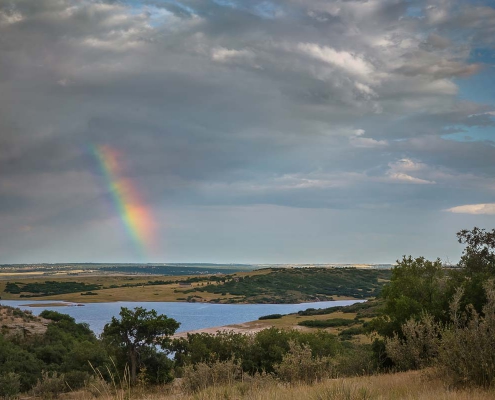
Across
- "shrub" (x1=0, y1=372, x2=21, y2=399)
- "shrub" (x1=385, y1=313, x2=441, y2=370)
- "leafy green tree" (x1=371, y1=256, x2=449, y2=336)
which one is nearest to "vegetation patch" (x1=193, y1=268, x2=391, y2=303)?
"leafy green tree" (x1=371, y1=256, x2=449, y2=336)

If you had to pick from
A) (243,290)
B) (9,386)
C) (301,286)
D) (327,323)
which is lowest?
(301,286)

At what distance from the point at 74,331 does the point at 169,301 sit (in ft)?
180

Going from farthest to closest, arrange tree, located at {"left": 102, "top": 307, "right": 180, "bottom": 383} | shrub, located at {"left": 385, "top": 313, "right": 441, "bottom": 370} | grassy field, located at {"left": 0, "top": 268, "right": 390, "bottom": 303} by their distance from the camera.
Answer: grassy field, located at {"left": 0, "top": 268, "right": 390, "bottom": 303}, tree, located at {"left": 102, "top": 307, "right": 180, "bottom": 383}, shrub, located at {"left": 385, "top": 313, "right": 441, "bottom": 370}

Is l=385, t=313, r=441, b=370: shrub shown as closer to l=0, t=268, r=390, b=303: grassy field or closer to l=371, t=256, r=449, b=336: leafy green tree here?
l=371, t=256, r=449, b=336: leafy green tree

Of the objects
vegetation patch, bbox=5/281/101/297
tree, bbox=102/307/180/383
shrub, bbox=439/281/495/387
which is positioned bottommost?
vegetation patch, bbox=5/281/101/297

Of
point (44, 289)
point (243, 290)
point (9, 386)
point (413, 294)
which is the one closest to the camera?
point (9, 386)

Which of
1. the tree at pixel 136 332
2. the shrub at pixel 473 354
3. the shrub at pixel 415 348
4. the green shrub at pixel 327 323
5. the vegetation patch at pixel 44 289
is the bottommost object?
the vegetation patch at pixel 44 289

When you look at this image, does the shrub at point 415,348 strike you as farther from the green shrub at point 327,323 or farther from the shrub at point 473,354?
the green shrub at point 327,323

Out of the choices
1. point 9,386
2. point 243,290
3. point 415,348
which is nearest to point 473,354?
point 415,348

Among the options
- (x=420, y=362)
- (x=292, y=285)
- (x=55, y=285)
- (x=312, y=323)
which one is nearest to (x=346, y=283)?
(x=292, y=285)

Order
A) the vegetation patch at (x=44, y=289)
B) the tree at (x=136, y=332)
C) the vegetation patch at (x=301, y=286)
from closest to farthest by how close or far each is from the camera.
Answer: the tree at (x=136, y=332)
the vegetation patch at (x=301, y=286)
the vegetation patch at (x=44, y=289)

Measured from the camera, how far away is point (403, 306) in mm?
22516

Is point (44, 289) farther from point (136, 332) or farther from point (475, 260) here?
point (475, 260)

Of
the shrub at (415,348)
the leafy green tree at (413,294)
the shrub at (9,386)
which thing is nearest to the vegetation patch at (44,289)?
the shrub at (9,386)
